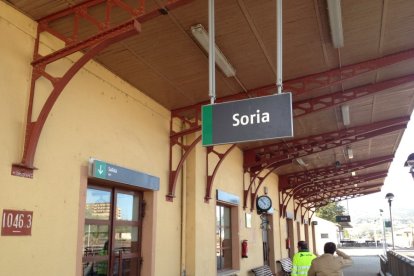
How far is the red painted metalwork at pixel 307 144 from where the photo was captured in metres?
12.9

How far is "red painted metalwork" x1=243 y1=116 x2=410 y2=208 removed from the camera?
1287cm

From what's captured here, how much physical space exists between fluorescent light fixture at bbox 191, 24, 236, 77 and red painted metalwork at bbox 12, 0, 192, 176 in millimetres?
1233

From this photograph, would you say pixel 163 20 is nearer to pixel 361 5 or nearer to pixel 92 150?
pixel 92 150

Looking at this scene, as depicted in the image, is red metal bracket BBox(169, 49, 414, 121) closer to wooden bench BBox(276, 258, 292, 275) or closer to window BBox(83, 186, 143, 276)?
window BBox(83, 186, 143, 276)

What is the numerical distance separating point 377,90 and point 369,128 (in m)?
3.80

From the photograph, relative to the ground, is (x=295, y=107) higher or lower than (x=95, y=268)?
higher

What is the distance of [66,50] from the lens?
4984 mm

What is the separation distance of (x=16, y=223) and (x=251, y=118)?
2.70 meters

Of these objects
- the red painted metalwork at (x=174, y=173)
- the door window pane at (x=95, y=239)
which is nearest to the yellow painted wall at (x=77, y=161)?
the red painted metalwork at (x=174, y=173)

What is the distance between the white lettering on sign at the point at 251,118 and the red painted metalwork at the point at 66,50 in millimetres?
1326

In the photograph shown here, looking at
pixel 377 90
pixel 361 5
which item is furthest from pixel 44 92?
pixel 377 90

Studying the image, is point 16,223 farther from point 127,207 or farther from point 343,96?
point 343,96

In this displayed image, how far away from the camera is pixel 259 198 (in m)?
14.0

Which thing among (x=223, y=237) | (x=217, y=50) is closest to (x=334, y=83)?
(x=217, y=50)
